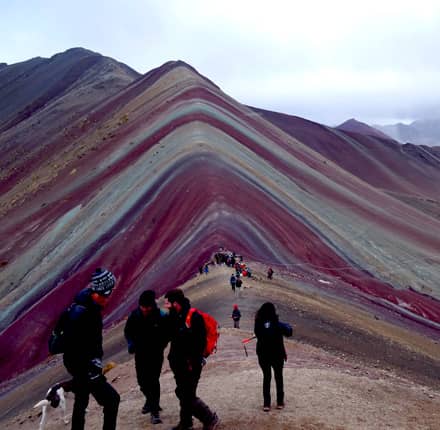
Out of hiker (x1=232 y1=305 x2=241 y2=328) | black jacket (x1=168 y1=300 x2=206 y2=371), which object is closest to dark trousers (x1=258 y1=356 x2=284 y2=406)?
black jacket (x1=168 y1=300 x2=206 y2=371)

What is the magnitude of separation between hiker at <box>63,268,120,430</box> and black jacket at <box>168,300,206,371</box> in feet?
2.52

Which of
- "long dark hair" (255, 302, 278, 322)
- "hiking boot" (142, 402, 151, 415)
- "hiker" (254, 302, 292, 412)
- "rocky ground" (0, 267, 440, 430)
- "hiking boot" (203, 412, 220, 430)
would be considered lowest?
"rocky ground" (0, 267, 440, 430)

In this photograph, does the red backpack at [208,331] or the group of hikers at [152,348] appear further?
the red backpack at [208,331]

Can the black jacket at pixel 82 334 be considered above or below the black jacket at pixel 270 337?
above

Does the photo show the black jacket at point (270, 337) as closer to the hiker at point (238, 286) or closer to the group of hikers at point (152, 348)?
the group of hikers at point (152, 348)

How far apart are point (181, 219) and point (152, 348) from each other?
17815 mm

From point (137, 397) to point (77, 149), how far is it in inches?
1858

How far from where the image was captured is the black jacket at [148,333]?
611 centimetres

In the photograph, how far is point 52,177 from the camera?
46.0 metres

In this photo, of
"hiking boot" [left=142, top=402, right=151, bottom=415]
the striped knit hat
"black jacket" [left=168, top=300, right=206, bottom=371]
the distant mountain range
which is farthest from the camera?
the distant mountain range

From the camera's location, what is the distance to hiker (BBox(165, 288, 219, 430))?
5848mm

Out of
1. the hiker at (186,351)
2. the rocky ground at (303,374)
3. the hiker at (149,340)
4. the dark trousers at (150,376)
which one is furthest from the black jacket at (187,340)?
the rocky ground at (303,374)

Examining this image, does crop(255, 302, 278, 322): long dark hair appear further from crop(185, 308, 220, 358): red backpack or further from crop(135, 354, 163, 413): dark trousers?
crop(135, 354, 163, 413): dark trousers

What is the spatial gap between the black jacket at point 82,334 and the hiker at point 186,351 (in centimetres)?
84
